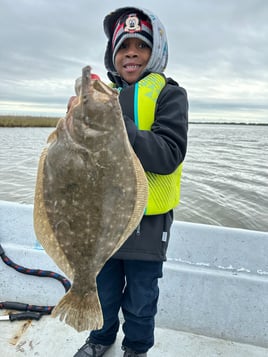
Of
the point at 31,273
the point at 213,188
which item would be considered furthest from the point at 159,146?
the point at 213,188

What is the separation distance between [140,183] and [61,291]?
2.51 metres

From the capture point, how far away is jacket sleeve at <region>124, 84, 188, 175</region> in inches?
81.1

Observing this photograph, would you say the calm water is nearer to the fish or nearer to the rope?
the rope

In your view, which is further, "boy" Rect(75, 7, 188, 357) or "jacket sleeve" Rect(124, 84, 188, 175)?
"boy" Rect(75, 7, 188, 357)

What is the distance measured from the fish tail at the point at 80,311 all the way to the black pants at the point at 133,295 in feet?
2.04

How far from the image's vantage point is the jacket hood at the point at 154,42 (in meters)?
2.55

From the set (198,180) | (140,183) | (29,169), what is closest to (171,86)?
(140,183)

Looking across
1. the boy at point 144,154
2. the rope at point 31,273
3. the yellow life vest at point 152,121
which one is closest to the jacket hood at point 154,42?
the boy at point 144,154

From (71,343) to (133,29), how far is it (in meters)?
2.99

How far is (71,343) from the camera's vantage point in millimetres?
3273

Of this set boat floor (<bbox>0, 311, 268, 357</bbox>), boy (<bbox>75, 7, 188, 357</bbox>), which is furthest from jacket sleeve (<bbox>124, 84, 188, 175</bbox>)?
boat floor (<bbox>0, 311, 268, 357</bbox>)

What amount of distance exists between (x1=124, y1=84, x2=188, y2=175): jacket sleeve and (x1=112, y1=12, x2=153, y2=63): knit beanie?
493mm

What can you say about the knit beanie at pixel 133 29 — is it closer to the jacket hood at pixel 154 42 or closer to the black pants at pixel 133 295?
the jacket hood at pixel 154 42

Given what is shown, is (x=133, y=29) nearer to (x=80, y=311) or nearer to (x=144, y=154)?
(x=144, y=154)
